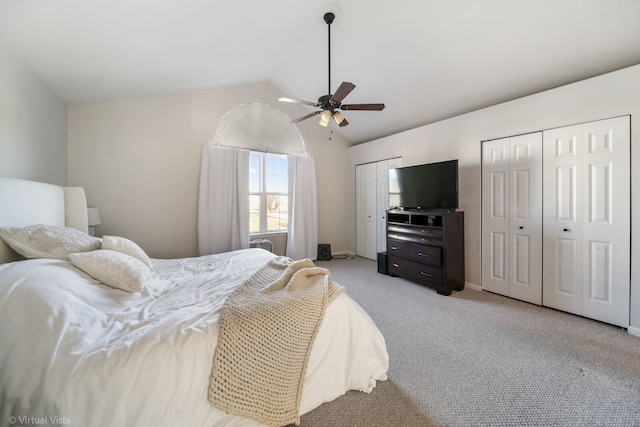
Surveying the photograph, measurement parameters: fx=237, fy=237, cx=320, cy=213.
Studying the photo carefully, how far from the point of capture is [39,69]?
2160mm

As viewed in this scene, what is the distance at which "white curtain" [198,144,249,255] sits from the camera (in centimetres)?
362

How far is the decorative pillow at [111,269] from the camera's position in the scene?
4.70ft

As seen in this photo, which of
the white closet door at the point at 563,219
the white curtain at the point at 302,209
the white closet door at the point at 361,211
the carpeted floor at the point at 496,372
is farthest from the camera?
the white closet door at the point at 361,211

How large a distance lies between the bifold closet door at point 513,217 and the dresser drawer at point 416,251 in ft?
2.13

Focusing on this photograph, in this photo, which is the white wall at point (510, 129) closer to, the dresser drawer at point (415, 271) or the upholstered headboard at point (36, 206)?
the dresser drawer at point (415, 271)

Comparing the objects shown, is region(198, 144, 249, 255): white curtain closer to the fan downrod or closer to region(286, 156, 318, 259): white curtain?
region(286, 156, 318, 259): white curtain

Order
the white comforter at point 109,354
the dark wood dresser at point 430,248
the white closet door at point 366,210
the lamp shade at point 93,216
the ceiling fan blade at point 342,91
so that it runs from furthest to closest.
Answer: the white closet door at point 366,210
the dark wood dresser at point 430,248
the lamp shade at point 93,216
the ceiling fan blade at point 342,91
the white comforter at point 109,354

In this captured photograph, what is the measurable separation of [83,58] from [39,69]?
1.50 ft

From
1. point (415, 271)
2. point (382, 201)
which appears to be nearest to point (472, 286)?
point (415, 271)

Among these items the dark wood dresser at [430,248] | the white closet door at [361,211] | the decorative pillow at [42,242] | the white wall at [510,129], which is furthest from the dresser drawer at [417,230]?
the decorative pillow at [42,242]

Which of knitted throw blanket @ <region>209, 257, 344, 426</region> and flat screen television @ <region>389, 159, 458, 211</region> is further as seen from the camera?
flat screen television @ <region>389, 159, 458, 211</region>

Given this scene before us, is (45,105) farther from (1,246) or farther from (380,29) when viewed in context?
(380,29)

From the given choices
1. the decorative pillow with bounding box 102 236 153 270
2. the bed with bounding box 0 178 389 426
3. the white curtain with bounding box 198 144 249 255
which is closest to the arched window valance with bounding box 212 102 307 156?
the white curtain with bounding box 198 144 249 255

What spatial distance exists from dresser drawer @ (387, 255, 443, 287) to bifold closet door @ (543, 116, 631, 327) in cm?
108
